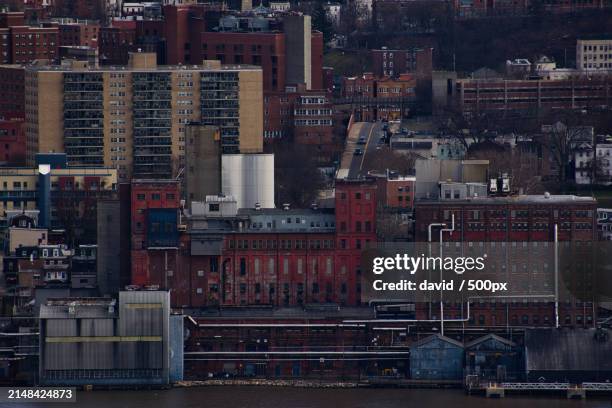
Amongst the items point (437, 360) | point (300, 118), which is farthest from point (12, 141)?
point (437, 360)

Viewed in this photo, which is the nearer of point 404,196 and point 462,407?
point 462,407

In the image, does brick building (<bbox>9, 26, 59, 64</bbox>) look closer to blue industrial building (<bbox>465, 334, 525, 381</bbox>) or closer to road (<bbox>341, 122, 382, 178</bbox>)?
road (<bbox>341, 122, 382, 178</bbox>)

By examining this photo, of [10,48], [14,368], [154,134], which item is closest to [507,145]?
[154,134]

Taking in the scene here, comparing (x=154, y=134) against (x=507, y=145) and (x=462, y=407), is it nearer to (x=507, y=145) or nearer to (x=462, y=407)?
(x=507, y=145)

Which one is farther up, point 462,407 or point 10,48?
point 10,48

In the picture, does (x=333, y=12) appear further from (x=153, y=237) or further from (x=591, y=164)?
(x=153, y=237)

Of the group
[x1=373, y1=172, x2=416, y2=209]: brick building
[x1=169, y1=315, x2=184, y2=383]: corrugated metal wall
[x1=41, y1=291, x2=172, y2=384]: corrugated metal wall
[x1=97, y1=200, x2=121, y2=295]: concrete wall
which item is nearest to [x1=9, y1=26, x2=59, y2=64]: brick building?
[x1=373, y1=172, x2=416, y2=209]: brick building
